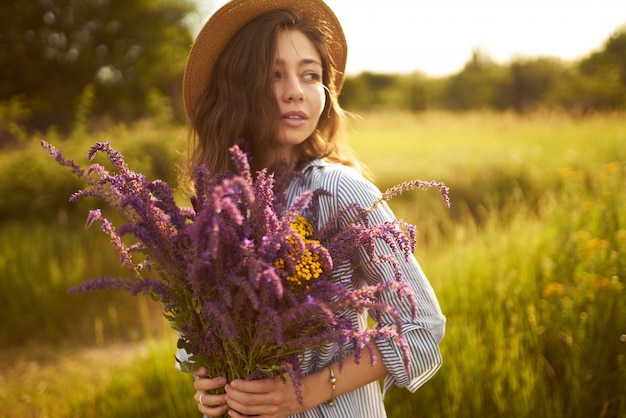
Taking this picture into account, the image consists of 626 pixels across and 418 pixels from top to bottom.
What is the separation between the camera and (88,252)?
227 inches

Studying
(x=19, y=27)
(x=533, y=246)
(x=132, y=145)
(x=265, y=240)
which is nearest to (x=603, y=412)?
(x=533, y=246)

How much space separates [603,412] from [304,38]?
2056 millimetres

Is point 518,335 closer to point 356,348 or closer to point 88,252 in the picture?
point 356,348

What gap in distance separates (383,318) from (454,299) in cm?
222

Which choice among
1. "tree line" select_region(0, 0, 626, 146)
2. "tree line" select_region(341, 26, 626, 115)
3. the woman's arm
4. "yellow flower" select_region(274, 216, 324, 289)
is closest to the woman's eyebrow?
"yellow flower" select_region(274, 216, 324, 289)

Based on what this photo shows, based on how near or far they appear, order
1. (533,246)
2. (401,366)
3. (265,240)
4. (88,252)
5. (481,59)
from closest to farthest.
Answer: (265,240), (401,366), (533,246), (88,252), (481,59)

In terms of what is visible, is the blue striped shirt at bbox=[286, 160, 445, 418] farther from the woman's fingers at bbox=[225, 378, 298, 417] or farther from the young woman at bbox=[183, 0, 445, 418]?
the woman's fingers at bbox=[225, 378, 298, 417]

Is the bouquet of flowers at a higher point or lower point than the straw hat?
lower

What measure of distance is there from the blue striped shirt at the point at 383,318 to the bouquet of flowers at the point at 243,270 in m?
0.21

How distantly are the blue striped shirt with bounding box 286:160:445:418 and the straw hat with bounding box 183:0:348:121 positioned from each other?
680mm

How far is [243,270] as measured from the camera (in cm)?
113

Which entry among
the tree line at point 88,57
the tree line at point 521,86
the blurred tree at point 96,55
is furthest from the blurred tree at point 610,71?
the blurred tree at point 96,55

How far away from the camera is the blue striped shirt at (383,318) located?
147cm

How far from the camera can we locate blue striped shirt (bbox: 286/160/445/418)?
147cm
